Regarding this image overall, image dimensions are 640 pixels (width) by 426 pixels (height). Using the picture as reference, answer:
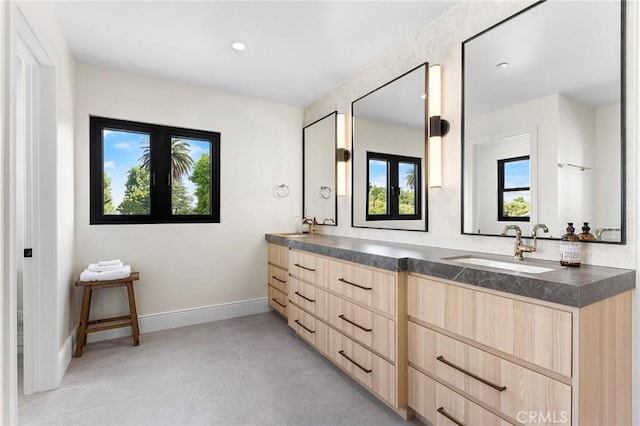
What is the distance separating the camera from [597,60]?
4.83 ft

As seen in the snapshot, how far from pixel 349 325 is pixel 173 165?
2446mm

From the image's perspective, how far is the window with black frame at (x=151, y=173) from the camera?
9.58 feet

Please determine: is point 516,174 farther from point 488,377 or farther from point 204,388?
point 204,388

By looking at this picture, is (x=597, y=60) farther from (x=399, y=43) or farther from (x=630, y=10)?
(x=399, y=43)

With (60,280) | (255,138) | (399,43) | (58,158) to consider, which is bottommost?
(60,280)

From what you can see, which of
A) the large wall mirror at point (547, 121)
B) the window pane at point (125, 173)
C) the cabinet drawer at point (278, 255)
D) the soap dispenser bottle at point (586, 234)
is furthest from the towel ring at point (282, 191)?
the soap dispenser bottle at point (586, 234)

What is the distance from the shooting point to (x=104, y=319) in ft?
9.25

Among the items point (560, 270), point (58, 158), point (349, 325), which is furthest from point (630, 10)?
point (58, 158)

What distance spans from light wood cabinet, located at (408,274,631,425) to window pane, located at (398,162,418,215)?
36.1 inches

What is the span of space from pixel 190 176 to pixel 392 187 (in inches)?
84.7

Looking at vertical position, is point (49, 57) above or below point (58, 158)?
above

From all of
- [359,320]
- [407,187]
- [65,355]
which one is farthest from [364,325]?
[65,355]

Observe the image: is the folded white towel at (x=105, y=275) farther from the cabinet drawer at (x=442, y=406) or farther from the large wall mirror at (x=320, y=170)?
the cabinet drawer at (x=442, y=406)

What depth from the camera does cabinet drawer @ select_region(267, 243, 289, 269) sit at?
3.24 m
